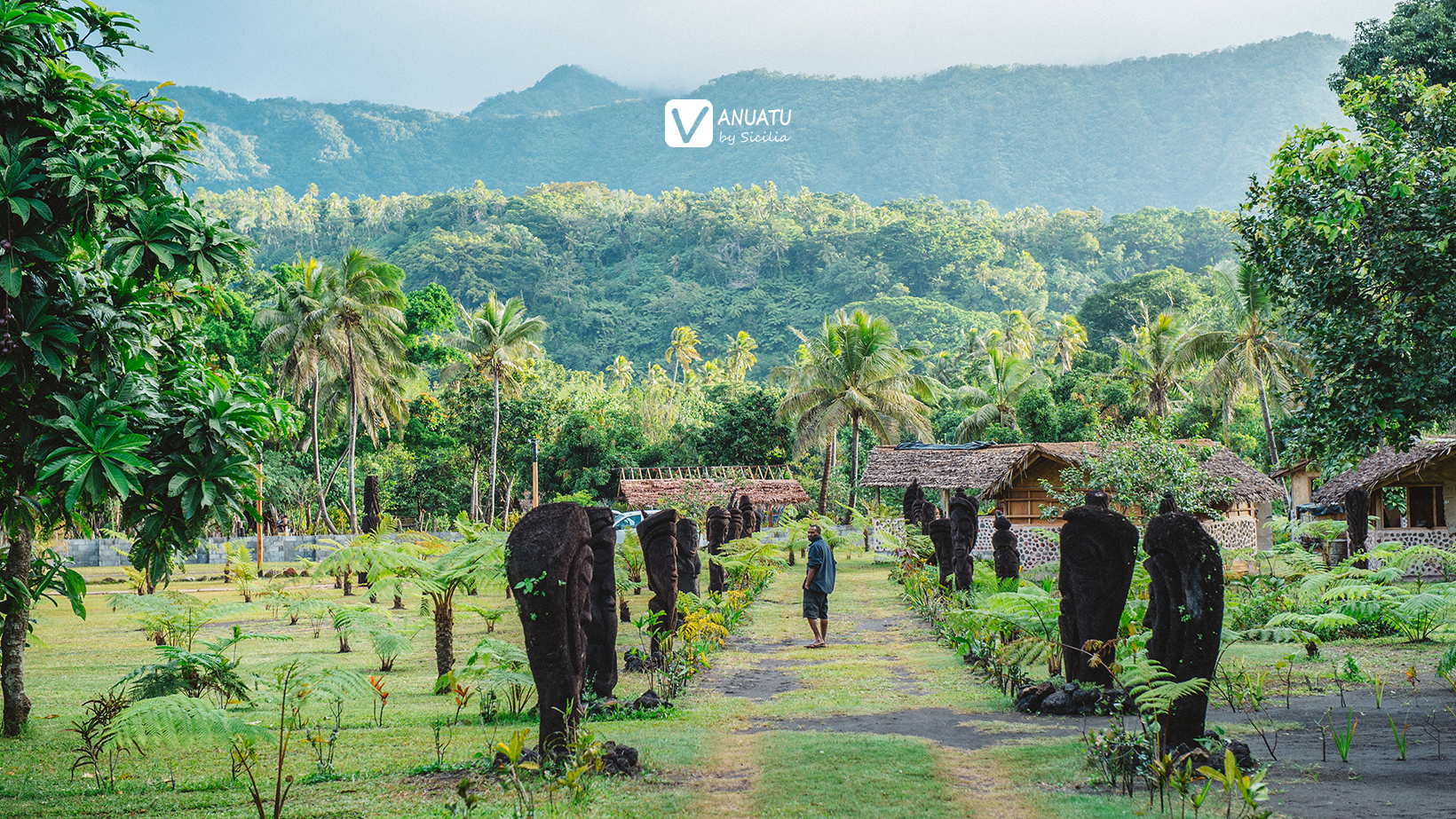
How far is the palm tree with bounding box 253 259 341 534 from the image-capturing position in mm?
31938

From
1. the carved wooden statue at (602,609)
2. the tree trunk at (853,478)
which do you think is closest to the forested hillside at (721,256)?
the tree trunk at (853,478)

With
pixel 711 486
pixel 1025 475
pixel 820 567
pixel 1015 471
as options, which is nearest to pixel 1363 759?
pixel 820 567

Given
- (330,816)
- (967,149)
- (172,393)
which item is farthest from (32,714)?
(967,149)

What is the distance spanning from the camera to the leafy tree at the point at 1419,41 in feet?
57.4

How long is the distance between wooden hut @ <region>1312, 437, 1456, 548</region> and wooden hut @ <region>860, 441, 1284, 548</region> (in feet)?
6.66

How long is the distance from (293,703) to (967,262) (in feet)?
278

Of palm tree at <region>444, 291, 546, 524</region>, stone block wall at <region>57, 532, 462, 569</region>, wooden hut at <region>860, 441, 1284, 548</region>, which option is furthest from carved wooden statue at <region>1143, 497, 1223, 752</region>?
palm tree at <region>444, 291, 546, 524</region>

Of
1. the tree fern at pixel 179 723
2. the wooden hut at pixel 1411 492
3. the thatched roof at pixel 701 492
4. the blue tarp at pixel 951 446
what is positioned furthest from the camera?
the thatched roof at pixel 701 492

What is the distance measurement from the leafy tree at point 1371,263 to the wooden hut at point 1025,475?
1263cm

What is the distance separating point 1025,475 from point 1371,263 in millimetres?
18721

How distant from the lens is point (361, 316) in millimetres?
33250

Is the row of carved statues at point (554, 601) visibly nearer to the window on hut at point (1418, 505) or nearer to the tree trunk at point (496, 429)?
the window on hut at point (1418, 505)

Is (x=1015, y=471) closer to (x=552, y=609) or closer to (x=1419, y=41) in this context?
(x=1419, y=41)

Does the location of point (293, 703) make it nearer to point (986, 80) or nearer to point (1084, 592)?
point (1084, 592)
